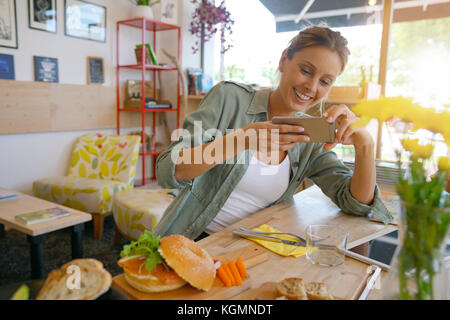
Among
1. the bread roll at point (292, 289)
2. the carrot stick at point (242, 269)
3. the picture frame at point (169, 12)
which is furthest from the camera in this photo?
the picture frame at point (169, 12)

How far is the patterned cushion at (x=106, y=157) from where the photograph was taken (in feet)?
10.7

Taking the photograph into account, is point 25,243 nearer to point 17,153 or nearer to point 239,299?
point 17,153

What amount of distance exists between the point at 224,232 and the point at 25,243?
241cm

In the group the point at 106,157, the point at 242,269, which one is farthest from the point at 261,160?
the point at 106,157

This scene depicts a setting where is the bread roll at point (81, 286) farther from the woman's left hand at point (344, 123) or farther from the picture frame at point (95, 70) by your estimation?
the picture frame at point (95, 70)

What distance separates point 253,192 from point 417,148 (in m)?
0.92

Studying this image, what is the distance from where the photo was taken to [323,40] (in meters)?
1.28

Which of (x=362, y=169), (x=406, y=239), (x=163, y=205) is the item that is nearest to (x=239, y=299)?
(x=406, y=239)

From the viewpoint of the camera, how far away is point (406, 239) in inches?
19.4

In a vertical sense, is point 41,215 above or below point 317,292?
below

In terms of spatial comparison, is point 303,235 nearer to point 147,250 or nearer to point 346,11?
point 147,250

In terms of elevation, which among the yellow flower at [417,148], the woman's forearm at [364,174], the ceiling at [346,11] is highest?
the ceiling at [346,11]

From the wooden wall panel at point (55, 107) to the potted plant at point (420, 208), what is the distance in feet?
11.3

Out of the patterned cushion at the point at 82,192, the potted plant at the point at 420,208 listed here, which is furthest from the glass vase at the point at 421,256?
the patterned cushion at the point at 82,192
